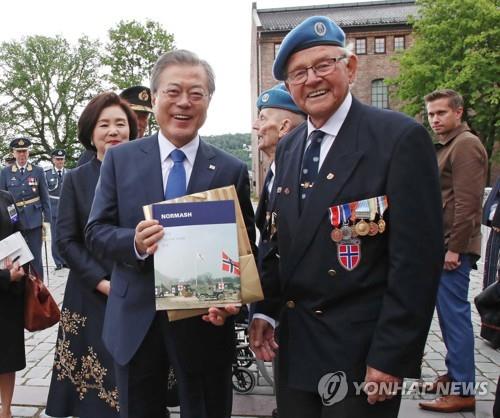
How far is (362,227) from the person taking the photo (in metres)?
1.75

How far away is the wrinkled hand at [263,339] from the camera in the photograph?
2193mm

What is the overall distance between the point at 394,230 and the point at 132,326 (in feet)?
3.74

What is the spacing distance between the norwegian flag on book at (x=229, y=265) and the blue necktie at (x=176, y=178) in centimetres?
44

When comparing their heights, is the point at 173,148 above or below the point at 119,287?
above

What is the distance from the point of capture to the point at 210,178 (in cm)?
213

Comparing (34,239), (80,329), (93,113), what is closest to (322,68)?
(93,113)

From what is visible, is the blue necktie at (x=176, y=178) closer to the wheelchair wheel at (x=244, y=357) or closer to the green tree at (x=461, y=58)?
the wheelchair wheel at (x=244, y=357)

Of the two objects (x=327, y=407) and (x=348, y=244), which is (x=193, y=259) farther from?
(x=327, y=407)

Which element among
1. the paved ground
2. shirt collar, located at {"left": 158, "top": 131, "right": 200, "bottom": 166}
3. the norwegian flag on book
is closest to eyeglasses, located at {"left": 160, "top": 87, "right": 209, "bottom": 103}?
shirt collar, located at {"left": 158, "top": 131, "right": 200, "bottom": 166}

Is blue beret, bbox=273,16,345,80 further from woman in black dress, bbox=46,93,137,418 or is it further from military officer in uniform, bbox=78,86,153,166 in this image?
military officer in uniform, bbox=78,86,153,166

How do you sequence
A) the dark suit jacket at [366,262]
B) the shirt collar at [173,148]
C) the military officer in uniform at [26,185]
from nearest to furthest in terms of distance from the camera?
1. the dark suit jacket at [366,262]
2. the shirt collar at [173,148]
3. the military officer in uniform at [26,185]

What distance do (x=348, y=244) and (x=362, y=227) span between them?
3.4 inches

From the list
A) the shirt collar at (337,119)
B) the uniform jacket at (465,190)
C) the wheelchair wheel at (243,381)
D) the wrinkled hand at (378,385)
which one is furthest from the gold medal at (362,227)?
the wheelchair wheel at (243,381)

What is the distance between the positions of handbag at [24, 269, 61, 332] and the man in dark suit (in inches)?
49.6
